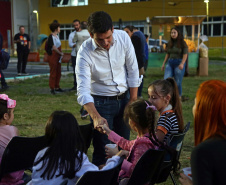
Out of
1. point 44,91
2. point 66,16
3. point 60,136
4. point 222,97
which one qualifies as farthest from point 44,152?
point 66,16

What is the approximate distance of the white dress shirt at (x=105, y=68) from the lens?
11.8ft

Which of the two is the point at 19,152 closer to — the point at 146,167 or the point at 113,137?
the point at 113,137

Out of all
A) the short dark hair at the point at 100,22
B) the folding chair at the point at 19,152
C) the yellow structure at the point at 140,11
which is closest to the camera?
the folding chair at the point at 19,152

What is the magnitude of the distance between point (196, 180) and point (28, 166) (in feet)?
5.62

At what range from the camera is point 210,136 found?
6.68ft

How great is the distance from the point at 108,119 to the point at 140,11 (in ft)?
128

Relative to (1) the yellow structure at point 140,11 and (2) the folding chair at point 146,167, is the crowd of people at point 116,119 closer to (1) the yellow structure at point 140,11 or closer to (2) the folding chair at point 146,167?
(2) the folding chair at point 146,167

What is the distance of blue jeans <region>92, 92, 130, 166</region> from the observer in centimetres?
379

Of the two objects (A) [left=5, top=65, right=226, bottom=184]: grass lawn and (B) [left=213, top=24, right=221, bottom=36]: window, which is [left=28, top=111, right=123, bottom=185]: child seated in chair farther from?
(B) [left=213, top=24, right=221, bottom=36]: window

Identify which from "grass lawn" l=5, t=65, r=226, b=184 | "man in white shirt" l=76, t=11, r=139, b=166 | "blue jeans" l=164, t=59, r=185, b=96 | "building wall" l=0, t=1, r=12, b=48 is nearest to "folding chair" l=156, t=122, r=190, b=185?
"man in white shirt" l=76, t=11, r=139, b=166

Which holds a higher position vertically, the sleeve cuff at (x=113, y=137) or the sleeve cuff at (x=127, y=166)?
the sleeve cuff at (x=113, y=137)

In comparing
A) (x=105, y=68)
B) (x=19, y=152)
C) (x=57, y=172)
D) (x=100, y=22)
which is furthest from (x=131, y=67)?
(x=57, y=172)

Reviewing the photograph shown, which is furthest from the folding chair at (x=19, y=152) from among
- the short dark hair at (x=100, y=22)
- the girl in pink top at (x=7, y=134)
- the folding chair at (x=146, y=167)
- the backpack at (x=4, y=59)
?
the backpack at (x=4, y=59)

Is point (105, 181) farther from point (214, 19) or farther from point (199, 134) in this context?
point (214, 19)
